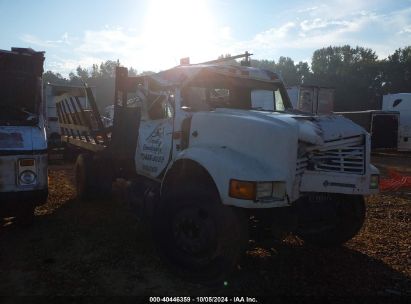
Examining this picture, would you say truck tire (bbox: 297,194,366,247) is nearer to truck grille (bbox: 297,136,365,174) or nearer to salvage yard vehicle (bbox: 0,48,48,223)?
truck grille (bbox: 297,136,365,174)

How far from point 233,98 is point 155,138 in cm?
128

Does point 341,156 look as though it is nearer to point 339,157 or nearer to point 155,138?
point 339,157

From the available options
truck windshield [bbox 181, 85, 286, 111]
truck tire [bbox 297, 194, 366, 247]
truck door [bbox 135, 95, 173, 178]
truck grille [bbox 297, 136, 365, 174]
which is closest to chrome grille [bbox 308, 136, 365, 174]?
truck grille [bbox 297, 136, 365, 174]

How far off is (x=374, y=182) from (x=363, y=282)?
3.78 feet

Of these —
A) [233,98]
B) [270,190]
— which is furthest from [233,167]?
[233,98]

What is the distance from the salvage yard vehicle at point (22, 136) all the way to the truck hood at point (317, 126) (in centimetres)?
278

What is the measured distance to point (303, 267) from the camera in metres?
4.85

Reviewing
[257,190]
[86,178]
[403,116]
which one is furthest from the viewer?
[403,116]

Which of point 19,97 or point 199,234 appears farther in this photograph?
point 19,97

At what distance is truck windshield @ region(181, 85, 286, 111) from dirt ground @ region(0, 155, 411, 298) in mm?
1960

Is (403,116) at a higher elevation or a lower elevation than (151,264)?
higher

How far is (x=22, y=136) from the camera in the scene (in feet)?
18.3

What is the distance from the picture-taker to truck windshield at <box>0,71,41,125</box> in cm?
602

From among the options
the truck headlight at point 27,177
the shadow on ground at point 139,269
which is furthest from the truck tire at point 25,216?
the truck headlight at point 27,177
